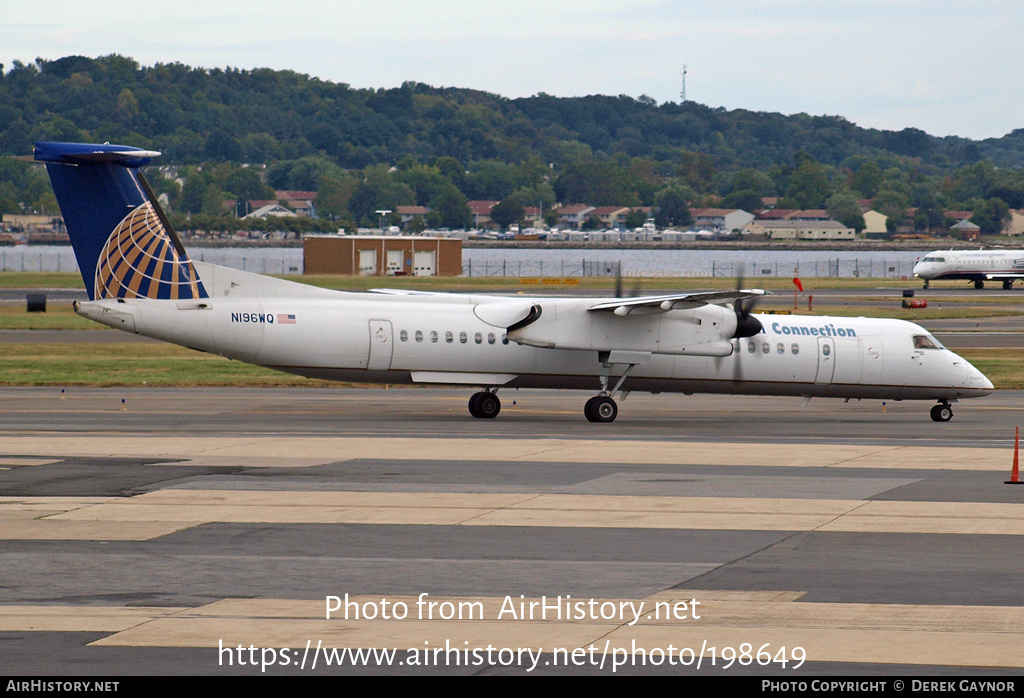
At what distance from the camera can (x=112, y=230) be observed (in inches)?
1168

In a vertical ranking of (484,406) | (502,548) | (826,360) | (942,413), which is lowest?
(942,413)

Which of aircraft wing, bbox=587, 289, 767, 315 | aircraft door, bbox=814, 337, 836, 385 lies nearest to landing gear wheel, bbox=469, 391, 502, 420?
aircraft wing, bbox=587, 289, 767, 315

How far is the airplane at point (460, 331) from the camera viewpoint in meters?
29.3

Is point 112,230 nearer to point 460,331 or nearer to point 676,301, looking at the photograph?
point 460,331

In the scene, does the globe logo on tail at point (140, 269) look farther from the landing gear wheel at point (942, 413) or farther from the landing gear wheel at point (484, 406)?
the landing gear wheel at point (942, 413)

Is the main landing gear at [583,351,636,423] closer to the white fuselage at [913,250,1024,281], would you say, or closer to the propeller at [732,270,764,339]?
the propeller at [732,270,764,339]

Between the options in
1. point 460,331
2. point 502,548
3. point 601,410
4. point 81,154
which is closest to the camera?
point 502,548

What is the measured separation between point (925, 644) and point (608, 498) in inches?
340

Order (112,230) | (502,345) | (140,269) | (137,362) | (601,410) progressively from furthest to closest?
(137,362) < (601,410) < (502,345) < (112,230) < (140,269)

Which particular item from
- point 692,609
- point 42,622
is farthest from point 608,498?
point 42,622

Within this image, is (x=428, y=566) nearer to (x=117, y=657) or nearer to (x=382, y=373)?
(x=117, y=657)

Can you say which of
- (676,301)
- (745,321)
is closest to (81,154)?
(676,301)

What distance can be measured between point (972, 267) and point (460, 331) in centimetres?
8096

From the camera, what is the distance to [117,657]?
11258mm
